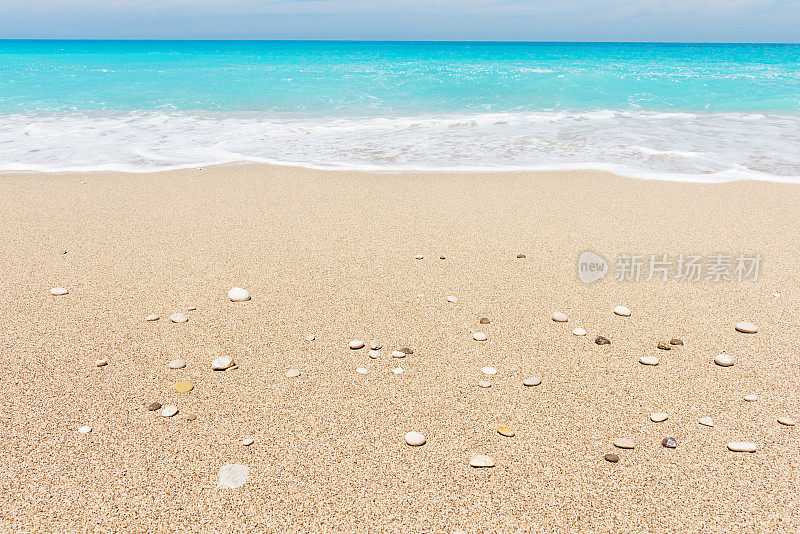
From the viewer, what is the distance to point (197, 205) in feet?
18.5

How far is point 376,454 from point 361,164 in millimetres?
6151

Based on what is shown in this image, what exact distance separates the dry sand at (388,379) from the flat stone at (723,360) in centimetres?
4

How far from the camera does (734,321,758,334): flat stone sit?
3.03m

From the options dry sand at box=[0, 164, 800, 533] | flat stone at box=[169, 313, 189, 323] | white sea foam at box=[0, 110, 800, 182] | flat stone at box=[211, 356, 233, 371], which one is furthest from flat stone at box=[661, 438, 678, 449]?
white sea foam at box=[0, 110, 800, 182]

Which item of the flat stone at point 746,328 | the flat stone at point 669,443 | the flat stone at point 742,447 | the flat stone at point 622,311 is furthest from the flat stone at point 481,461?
the flat stone at point 746,328

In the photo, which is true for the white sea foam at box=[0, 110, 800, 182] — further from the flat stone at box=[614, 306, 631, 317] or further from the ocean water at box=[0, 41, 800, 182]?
the flat stone at box=[614, 306, 631, 317]

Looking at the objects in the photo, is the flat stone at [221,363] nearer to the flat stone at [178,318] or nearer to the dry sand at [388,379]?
the dry sand at [388,379]

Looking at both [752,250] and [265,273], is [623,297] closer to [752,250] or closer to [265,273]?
[752,250]

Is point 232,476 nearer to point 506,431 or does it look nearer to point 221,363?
point 221,363

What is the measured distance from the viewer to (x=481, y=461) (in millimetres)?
2090

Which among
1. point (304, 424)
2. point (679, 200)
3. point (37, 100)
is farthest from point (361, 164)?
point (37, 100)

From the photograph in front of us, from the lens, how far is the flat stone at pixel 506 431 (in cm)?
224

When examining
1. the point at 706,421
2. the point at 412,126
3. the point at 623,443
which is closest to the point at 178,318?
the point at 623,443

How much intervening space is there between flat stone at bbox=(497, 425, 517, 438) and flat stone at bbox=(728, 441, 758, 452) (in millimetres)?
846
